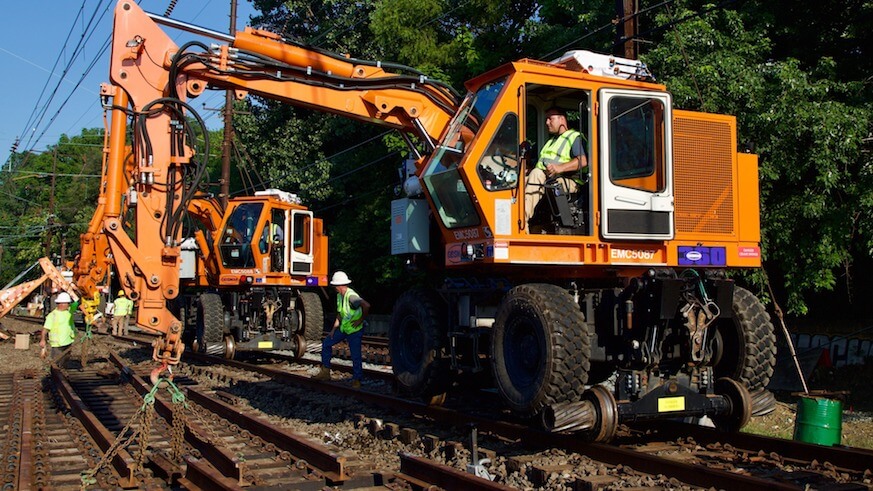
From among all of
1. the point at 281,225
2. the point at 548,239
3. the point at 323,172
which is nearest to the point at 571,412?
the point at 548,239

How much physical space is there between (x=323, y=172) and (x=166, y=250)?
2317 cm

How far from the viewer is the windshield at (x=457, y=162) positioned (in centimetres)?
834

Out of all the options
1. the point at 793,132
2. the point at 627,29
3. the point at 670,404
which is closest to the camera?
the point at 670,404

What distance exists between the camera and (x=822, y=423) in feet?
27.3

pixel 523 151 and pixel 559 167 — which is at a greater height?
pixel 523 151

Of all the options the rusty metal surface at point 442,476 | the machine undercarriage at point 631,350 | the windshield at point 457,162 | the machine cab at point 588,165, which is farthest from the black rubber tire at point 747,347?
the rusty metal surface at point 442,476

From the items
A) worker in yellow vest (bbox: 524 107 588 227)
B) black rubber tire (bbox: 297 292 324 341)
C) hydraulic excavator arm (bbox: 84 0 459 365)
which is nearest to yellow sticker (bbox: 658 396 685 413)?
worker in yellow vest (bbox: 524 107 588 227)

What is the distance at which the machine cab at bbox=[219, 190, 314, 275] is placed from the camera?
18.1 meters

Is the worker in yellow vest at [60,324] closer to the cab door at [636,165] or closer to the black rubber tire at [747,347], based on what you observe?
the cab door at [636,165]

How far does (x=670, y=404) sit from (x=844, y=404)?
328 inches

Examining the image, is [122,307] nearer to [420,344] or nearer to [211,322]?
[211,322]

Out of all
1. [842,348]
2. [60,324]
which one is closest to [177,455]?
[60,324]

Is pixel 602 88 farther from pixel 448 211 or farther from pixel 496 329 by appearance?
pixel 496 329

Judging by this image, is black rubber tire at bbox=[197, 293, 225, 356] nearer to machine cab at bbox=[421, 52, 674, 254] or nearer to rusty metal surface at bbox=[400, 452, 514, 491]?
machine cab at bbox=[421, 52, 674, 254]
